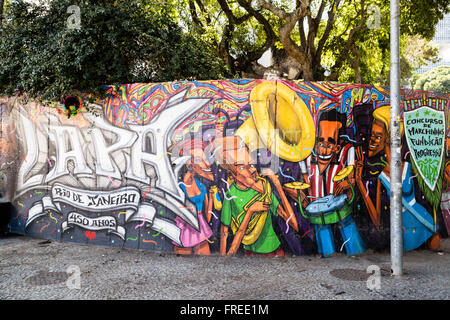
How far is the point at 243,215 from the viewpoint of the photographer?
6410mm

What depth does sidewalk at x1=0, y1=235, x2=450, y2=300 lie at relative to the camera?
4695 mm

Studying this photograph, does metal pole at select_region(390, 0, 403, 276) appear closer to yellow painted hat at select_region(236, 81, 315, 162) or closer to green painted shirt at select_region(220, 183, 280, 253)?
yellow painted hat at select_region(236, 81, 315, 162)

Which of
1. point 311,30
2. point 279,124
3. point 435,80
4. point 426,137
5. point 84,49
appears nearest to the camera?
point 279,124

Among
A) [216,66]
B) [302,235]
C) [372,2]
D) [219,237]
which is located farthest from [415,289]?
[372,2]

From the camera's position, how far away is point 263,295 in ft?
15.3

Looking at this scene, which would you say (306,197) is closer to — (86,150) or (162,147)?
(162,147)

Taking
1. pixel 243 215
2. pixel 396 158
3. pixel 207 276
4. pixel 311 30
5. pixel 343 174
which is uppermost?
pixel 311 30

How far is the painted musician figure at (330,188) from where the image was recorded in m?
6.43

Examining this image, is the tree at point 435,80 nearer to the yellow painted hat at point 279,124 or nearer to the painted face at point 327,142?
the painted face at point 327,142

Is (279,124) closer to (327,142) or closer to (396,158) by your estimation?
(327,142)

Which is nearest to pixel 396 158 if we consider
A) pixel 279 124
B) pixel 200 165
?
pixel 279 124

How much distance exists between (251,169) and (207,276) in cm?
197

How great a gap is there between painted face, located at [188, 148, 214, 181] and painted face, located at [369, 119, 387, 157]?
9.56ft
